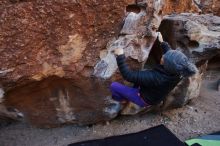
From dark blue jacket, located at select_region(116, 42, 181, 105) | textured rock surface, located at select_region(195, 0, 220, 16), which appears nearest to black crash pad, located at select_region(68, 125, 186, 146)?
dark blue jacket, located at select_region(116, 42, 181, 105)

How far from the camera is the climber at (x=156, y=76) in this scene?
2.56 metres

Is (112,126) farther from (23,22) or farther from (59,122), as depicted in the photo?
(23,22)

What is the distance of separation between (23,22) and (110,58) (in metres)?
0.86

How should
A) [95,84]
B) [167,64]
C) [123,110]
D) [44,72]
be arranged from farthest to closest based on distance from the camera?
[123,110], [95,84], [44,72], [167,64]

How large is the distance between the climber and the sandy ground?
2.39ft

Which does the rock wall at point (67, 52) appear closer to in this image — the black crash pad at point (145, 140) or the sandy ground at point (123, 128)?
the sandy ground at point (123, 128)

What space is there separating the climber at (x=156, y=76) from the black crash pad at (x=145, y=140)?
48 centimetres

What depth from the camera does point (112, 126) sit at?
3.50 metres

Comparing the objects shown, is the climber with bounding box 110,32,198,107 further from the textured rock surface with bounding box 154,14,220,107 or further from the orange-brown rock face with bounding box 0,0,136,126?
the textured rock surface with bounding box 154,14,220,107

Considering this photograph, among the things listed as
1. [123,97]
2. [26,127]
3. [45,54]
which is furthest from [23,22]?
[26,127]

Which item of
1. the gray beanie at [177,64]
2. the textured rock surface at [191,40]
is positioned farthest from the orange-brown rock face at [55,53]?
the textured rock surface at [191,40]

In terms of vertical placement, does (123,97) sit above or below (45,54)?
below

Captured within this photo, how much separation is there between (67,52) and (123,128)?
3.53 ft

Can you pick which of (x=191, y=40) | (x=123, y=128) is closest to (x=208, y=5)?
(x=191, y=40)
